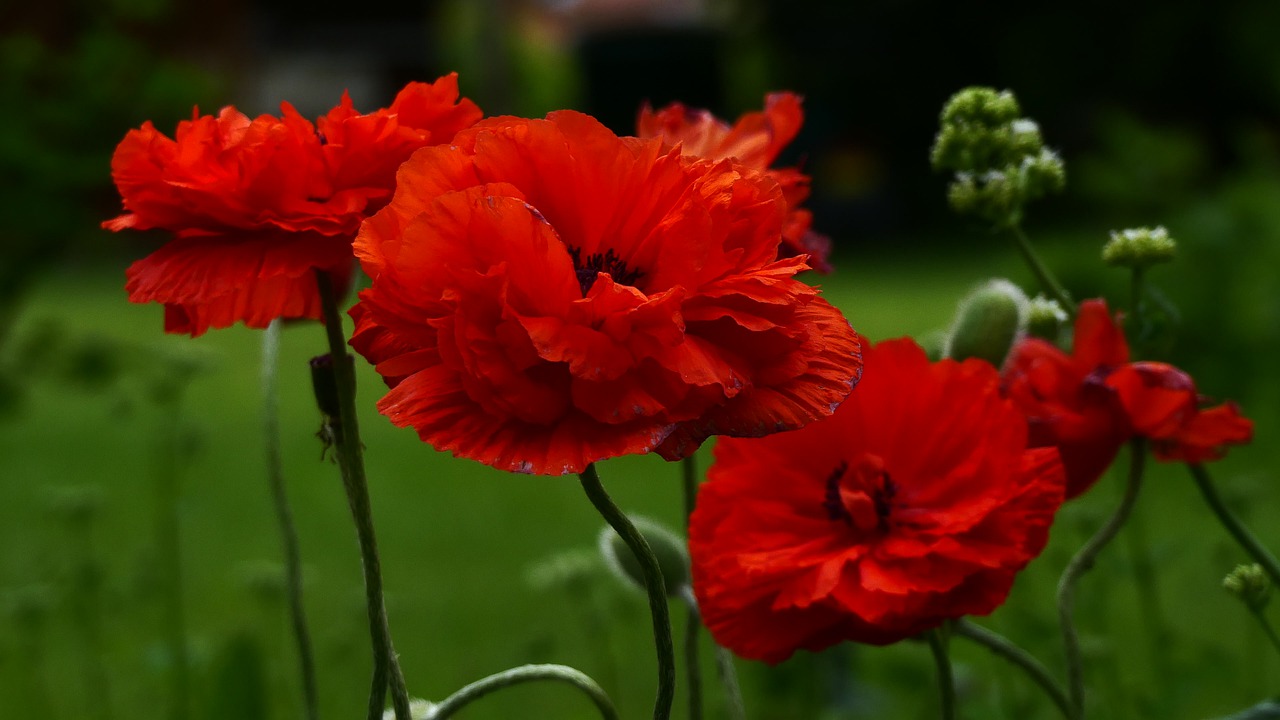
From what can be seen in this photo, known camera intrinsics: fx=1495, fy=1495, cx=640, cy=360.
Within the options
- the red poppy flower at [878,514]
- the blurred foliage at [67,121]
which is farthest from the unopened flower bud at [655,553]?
the blurred foliage at [67,121]

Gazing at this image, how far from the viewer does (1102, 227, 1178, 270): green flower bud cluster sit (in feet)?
2.96

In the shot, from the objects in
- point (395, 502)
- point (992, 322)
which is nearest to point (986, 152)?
point (992, 322)

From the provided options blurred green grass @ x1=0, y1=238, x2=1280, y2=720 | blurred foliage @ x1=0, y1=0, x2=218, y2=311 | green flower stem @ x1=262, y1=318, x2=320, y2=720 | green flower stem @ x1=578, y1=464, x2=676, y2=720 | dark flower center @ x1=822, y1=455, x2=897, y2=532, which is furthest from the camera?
blurred foliage @ x1=0, y1=0, x2=218, y2=311

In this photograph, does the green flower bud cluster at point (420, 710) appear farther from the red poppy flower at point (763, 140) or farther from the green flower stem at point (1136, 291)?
the green flower stem at point (1136, 291)

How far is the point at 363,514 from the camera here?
0.67 m

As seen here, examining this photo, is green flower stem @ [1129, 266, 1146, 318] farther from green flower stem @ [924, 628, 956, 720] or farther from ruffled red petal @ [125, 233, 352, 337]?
ruffled red petal @ [125, 233, 352, 337]

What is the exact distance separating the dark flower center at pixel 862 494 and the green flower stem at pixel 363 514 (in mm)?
262

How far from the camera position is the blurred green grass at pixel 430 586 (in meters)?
1.74

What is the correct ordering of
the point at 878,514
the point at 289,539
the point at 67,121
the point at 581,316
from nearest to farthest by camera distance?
the point at 581,316, the point at 878,514, the point at 289,539, the point at 67,121

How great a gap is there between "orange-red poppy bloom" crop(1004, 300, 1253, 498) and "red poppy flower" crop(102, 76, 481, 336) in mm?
392

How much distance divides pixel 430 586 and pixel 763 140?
269 cm

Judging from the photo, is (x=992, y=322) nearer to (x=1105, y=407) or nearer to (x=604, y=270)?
(x=1105, y=407)

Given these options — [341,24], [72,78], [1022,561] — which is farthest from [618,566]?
[341,24]

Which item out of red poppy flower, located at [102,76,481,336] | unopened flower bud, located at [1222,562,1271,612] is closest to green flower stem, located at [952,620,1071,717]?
unopened flower bud, located at [1222,562,1271,612]
